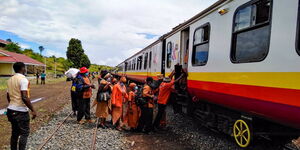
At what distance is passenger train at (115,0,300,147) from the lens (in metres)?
3.12

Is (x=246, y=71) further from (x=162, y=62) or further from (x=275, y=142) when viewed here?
(x=162, y=62)

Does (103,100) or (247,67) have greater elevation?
(247,67)

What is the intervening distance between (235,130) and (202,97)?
1.15 m

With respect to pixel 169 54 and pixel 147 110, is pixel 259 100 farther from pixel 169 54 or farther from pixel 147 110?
pixel 169 54

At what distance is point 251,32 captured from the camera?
154 inches

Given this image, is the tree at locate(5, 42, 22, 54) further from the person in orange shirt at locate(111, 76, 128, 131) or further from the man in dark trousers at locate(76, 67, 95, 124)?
the person in orange shirt at locate(111, 76, 128, 131)

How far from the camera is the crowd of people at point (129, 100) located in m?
6.81

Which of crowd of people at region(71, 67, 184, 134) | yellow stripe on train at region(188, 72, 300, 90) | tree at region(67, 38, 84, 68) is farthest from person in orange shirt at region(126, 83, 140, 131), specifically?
tree at region(67, 38, 84, 68)

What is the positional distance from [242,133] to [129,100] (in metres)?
3.56

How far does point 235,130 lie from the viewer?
4902mm

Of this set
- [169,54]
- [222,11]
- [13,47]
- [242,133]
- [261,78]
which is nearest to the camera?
[261,78]

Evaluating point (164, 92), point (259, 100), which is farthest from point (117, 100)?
point (259, 100)

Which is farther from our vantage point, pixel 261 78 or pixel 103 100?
pixel 103 100

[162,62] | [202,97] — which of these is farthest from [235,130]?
[162,62]
